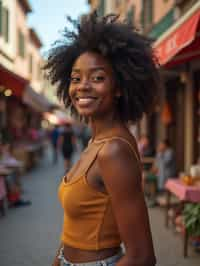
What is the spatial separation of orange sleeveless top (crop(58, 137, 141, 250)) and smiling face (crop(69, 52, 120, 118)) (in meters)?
0.15

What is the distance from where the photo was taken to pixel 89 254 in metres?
1.64

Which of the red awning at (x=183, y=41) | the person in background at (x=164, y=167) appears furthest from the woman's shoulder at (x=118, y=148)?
the person in background at (x=164, y=167)

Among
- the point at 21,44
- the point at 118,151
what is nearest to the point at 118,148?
the point at 118,151

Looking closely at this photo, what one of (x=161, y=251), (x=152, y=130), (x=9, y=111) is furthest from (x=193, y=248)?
(x=9, y=111)

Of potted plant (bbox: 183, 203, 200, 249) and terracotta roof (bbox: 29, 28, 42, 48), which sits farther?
terracotta roof (bbox: 29, 28, 42, 48)

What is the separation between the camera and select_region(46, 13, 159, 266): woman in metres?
1.47

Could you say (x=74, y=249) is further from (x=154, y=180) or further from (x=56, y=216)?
(x=154, y=180)

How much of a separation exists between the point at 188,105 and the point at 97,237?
869 cm

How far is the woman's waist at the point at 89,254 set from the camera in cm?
162

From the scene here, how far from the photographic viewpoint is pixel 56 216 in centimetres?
795

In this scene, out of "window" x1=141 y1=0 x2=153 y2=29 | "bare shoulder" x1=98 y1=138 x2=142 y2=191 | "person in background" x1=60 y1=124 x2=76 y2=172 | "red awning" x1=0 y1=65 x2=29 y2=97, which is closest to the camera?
"bare shoulder" x1=98 y1=138 x2=142 y2=191

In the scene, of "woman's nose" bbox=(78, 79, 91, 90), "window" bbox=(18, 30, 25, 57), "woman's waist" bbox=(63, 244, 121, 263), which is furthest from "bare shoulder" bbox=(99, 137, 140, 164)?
"window" bbox=(18, 30, 25, 57)

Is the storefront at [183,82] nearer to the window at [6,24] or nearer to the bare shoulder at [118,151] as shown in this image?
the bare shoulder at [118,151]

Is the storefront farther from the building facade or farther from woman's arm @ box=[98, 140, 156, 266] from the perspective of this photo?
woman's arm @ box=[98, 140, 156, 266]
